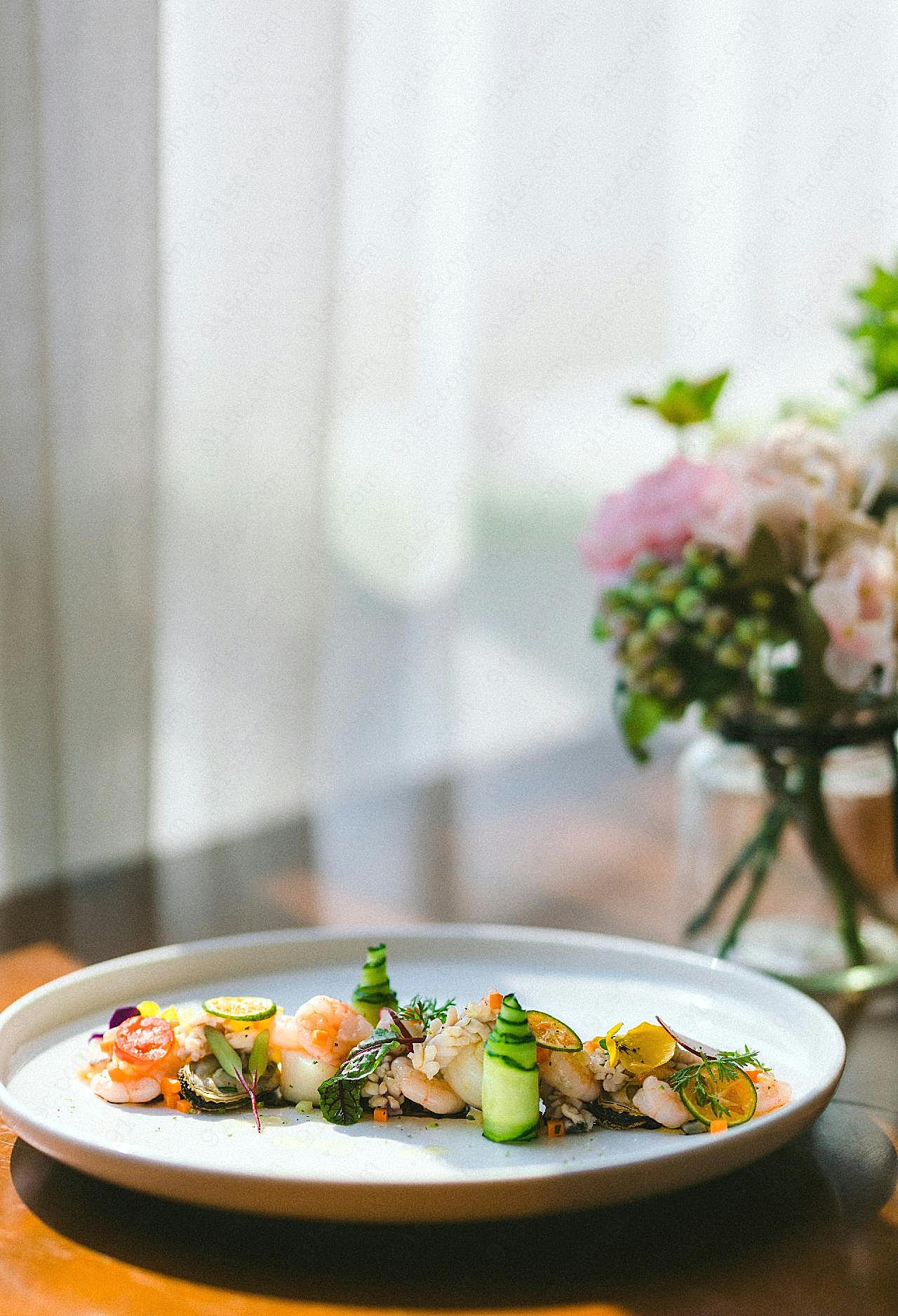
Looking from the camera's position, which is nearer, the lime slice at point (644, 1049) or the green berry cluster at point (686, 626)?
the lime slice at point (644, 1049)

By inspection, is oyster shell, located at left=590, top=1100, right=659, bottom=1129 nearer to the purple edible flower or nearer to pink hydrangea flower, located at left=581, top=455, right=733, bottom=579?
the purple edible flower

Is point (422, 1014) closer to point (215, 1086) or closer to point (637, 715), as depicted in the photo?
point (215, 1086)

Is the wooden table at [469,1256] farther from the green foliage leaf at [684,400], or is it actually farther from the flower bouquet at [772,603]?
the green foliage leaf at [684,400]

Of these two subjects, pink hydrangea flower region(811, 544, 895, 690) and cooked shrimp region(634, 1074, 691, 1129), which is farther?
pink hydrangea flower region(811, 544, 895, 690)

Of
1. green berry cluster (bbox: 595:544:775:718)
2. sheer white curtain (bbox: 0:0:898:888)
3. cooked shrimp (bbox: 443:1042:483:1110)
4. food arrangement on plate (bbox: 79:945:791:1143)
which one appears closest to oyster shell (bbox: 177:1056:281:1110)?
food arrangement on plate (bbox: 79:945:791:1143)

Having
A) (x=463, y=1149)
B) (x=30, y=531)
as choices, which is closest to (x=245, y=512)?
(x=30, y=531)

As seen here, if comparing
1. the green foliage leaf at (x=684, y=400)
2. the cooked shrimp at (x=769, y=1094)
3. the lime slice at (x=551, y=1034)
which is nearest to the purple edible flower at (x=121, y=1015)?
the lime slice at (x=551, y=1034)

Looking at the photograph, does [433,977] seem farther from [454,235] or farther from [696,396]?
→ [454,235]
